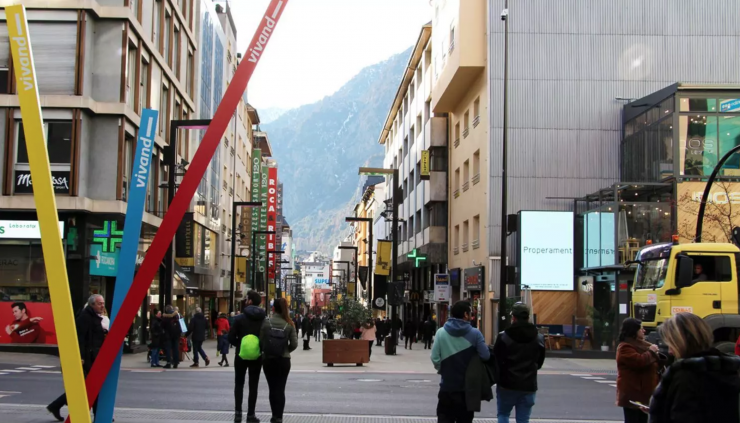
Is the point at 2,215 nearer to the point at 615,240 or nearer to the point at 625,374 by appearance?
the point at 615,240

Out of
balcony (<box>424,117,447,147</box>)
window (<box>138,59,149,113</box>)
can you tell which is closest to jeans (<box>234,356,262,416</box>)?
window (<box>138,59,149,113</box>)

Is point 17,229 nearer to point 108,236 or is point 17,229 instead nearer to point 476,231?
point 108,236

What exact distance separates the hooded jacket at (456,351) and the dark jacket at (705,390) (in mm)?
3672

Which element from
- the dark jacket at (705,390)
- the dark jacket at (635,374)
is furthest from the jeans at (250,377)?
the dark jacket at (705,390)

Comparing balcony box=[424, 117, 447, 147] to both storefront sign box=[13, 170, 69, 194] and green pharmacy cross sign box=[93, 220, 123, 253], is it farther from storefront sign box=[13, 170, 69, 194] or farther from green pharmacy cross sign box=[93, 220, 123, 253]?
storefront sign box=[13, 170, 69, 194]

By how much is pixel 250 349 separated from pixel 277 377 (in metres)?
0.54

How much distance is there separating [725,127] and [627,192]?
440cm

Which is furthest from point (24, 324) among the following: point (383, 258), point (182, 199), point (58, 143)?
point (182, 199)

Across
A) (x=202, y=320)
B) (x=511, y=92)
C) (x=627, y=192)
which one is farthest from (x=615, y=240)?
(x=202, y=320)

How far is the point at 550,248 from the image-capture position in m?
36.1

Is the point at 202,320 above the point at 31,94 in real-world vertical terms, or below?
below

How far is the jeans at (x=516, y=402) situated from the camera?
30.6 feet

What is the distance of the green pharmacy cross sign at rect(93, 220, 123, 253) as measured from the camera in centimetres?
2844

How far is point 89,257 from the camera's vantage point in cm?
2812
